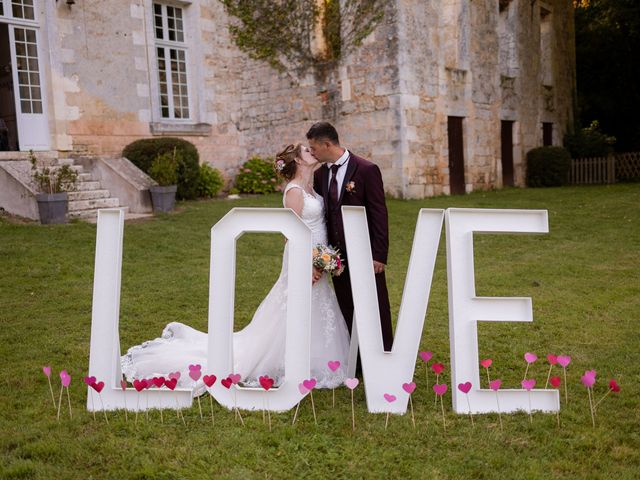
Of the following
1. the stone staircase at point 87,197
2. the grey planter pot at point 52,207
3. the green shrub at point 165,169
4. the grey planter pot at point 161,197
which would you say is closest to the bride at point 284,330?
the grey planter pot at point 52,207

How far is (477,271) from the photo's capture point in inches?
285

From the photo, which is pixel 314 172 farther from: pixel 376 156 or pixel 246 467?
pixel 376 156

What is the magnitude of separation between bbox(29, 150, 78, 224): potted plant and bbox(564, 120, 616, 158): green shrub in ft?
53.0

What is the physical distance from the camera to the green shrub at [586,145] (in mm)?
20266

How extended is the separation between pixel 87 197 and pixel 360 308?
28.7 feet

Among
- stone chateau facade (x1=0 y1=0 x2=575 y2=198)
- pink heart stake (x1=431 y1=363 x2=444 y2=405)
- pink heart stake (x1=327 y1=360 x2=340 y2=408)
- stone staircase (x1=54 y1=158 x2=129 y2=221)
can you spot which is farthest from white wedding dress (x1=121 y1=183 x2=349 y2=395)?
stone chateau facade (x1=0 y1=0 x2=575 y2=198)

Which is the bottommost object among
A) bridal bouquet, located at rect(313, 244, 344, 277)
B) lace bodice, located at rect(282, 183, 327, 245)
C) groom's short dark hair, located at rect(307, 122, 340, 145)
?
bridal bouquet, located at rect(313, 244, 344, 277)

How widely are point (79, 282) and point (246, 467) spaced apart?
455 cm

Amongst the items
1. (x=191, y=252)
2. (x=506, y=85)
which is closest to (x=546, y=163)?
(x=506, y=85)

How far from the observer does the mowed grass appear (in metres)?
2.78

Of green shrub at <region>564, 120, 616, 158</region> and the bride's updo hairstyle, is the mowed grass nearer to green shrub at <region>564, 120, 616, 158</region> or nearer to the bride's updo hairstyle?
the bride's updo hairstyle

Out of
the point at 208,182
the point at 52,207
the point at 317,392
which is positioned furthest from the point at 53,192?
the point at 317,392

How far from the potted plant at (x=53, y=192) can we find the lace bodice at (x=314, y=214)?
676cm

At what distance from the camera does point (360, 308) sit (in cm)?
336
